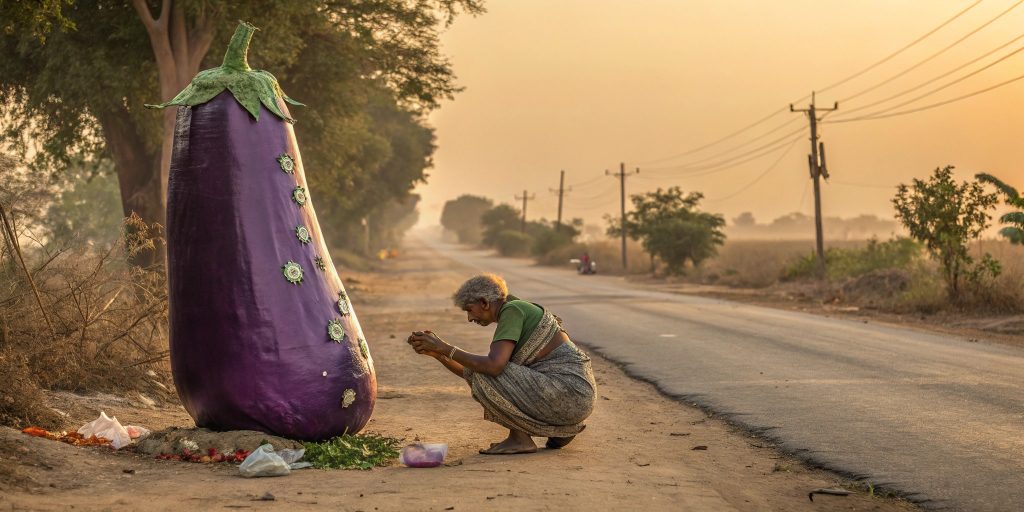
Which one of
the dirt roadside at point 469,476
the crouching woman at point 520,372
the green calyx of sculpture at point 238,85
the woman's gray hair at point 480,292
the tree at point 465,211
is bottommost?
the dirt roadside at point 469,476

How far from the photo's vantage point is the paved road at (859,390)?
6824 millimetres

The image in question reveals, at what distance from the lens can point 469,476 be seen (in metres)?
6.21

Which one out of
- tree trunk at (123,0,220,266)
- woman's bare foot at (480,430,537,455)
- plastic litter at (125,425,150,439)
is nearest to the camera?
woman's bare foot at (480,430,537,455)

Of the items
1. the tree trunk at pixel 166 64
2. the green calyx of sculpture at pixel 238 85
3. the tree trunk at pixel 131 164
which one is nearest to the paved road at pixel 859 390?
the green calyx of sculpture at pixel 238 85

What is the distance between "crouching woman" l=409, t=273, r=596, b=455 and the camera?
701 cm

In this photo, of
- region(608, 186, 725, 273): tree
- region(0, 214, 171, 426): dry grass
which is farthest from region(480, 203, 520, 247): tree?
region(0, 214, 171, 426): dry grass

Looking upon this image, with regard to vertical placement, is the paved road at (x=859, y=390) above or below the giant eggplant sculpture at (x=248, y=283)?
below

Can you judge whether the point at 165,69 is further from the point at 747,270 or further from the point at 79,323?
the point at 747,270

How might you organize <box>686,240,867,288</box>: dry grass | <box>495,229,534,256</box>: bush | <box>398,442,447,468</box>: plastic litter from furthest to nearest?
<box>495,229,534,256</box>: bush
<box>686,240,867,288</box>: dry grass
<box>398,442,447,468</box>: plastic litter

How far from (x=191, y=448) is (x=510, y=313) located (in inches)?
87.4

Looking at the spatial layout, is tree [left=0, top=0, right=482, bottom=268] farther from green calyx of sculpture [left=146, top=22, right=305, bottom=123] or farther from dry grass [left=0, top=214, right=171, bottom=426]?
green calyx of sculpture [left=146, top=22, right=305, bottom=123]

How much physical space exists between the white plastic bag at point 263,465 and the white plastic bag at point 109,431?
1240 mm

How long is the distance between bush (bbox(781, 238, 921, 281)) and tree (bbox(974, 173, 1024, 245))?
10338mm

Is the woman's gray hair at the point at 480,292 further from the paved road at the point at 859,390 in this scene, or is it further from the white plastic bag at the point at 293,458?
the paved road at the point at 859,390
